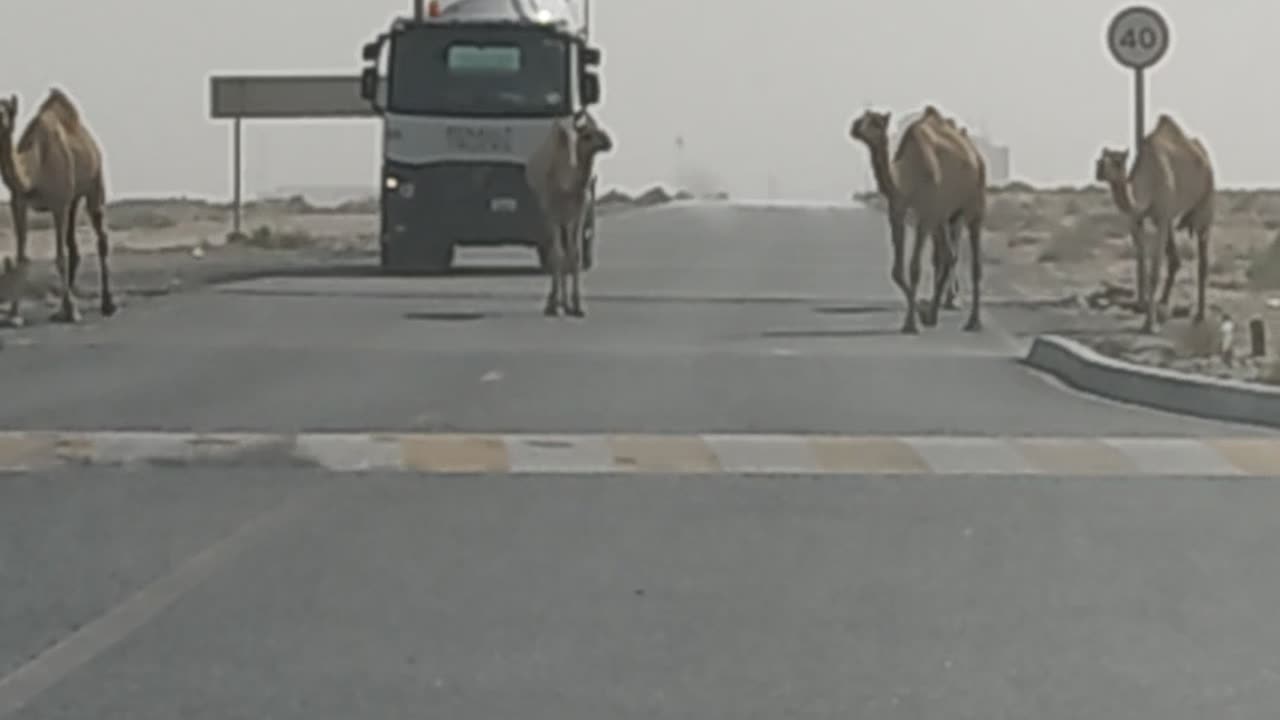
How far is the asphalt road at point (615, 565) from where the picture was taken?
914 cm

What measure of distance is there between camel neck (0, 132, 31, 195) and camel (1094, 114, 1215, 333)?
9742 millimetres

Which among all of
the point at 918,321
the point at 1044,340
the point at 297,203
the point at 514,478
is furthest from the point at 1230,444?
the point at 297,203

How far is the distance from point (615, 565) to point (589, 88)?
954 inches

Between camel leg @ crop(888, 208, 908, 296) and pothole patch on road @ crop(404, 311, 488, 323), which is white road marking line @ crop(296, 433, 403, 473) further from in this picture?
pothole patch on road @ crop(404, 311, 488, 323)

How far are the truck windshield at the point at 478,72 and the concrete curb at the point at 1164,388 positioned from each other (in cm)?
1433

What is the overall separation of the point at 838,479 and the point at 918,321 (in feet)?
37.7

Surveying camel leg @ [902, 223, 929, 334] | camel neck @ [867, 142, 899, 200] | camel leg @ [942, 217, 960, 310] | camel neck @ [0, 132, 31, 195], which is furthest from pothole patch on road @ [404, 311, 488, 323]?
camel leg @ [942, 217, 960, 310]

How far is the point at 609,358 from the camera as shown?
71.5 ft

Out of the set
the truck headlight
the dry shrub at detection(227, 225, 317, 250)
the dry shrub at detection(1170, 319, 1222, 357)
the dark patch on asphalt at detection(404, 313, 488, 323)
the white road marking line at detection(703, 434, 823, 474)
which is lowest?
the dry shrub at detection(227, 225, 317, 250)

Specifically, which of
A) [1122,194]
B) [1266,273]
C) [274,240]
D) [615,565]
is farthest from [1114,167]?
[274,240]

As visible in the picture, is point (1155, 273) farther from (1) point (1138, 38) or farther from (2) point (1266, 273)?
(2) point (1266, 273)

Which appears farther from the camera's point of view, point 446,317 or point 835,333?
point 446,317

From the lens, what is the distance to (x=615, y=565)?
11562 mm

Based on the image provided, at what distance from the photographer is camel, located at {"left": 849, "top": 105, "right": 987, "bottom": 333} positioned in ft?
82.5
